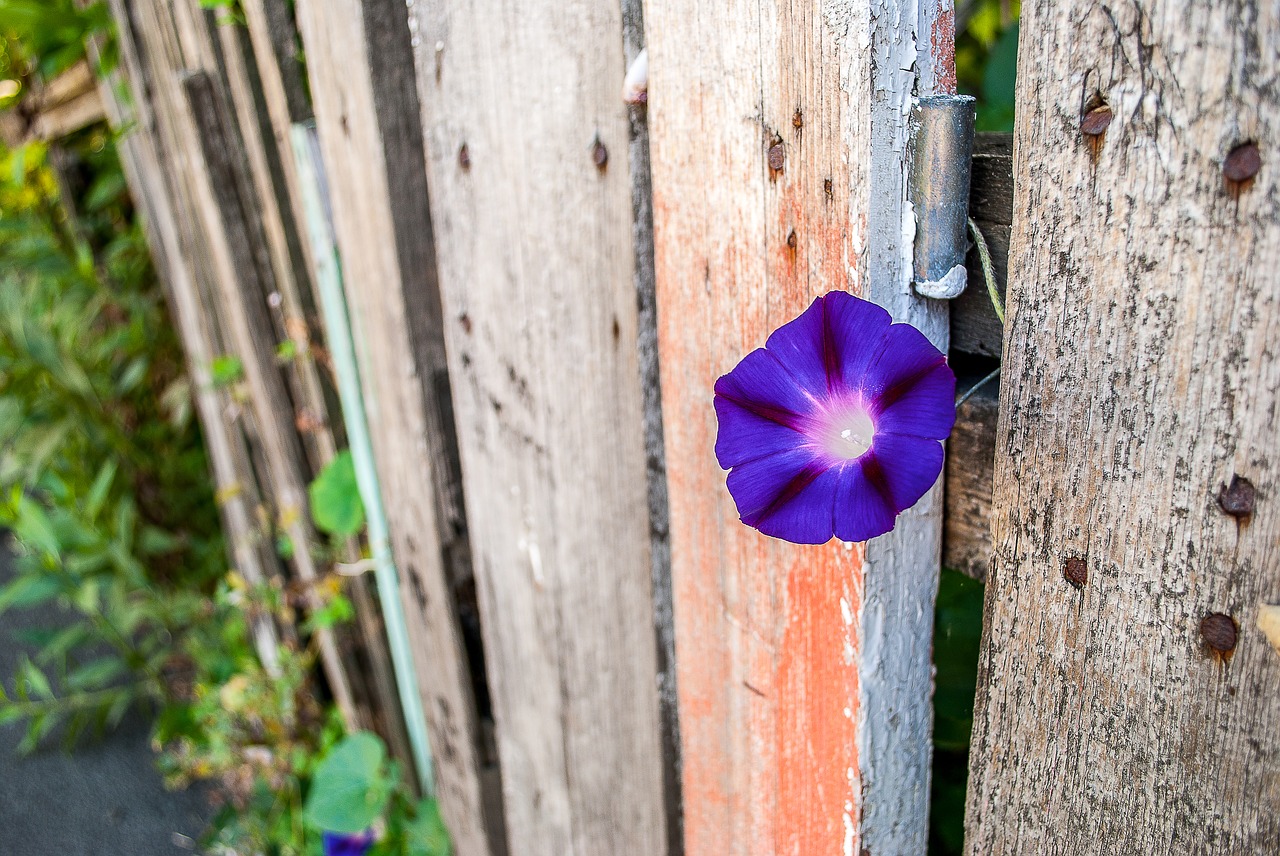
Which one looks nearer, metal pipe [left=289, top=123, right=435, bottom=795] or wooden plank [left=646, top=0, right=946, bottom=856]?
wooden plank [left=646, top=0, right=946, bottom=856]

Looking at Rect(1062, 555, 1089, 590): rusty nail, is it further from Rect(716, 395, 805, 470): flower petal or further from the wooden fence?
Rect(716, 395, 805, 470): flower petal

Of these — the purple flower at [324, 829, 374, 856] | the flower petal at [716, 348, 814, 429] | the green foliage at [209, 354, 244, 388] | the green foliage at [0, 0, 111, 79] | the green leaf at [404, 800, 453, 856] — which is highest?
the green foliage at [0, 0, 111, 79]

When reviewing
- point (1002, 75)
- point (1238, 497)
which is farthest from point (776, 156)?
point (1002, 75)

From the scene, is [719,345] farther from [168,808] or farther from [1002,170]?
[168,808]

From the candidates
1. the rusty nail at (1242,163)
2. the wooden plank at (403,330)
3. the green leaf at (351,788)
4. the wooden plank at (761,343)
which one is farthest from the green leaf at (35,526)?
the rusty nail at (1242,163)

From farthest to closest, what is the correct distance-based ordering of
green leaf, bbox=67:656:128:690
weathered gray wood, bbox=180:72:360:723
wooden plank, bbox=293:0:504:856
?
green leaf, bbox=67:656:128:690
weathered gray wood, bbox=180:72:360:723
wooden plank, bbox=293:0:504:856

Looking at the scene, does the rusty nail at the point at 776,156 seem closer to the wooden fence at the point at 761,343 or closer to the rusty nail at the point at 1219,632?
the wooden fence at the point at 761,343

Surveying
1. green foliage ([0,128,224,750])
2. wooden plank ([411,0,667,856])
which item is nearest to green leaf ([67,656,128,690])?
green foliage ([0,128,224,750])

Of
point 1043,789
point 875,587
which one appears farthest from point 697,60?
point 1043,789
